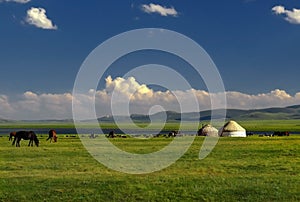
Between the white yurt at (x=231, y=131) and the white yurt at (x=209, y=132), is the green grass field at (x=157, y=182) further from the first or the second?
the white yurt at (x=209, y=132)

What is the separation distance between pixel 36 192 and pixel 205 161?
1484cm

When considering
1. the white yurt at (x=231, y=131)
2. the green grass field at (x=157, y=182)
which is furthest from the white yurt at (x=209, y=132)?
the green grass field at (x=157, y=182)

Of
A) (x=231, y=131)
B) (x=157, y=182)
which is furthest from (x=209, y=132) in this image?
(x=157, y=182)

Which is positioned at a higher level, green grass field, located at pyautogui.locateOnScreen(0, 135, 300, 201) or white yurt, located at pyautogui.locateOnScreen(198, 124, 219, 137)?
white yurt, located at pyautogui.locateOnScreen(198, 124, 219, 137)

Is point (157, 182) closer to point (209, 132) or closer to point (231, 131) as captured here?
point (231, 131)

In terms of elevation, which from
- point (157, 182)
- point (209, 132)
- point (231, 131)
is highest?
point (231, 131)

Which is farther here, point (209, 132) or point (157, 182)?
point (209, 132)

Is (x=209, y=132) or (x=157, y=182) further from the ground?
(x=209, y=132)

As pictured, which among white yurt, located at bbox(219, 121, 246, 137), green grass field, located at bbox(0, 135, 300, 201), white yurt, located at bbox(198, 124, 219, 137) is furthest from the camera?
white yurt, located at bbox(198, 124, 219, 137)

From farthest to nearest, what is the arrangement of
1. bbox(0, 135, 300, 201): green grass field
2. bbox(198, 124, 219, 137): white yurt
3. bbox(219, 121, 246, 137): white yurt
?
bbox(198, 124, 219, 137): white yurt
bbox(219, 121, 246, 137): white yurt
bbox(0, 135, 300, 201): green grass field

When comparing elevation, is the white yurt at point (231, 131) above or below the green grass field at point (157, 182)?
above

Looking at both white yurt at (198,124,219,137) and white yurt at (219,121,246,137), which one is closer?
white yurt at (219,121,246,137)

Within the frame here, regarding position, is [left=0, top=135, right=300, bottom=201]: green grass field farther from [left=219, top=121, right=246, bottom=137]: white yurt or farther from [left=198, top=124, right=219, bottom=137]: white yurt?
[left=198, top=124, right=219, bottom=137]: white yurt

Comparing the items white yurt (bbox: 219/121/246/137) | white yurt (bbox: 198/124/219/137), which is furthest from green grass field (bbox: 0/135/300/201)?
white yurt (bbox: 198/124/219/137)
